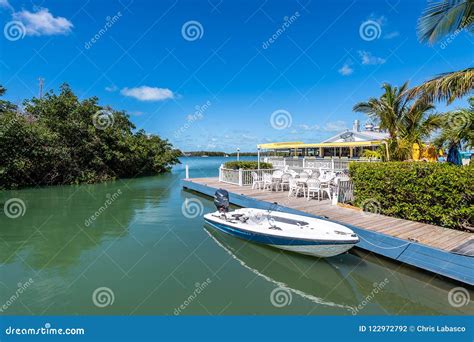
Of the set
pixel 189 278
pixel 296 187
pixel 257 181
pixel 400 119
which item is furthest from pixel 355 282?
Answer: pixel 400 119

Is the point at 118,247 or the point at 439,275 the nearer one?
the point at 439,275

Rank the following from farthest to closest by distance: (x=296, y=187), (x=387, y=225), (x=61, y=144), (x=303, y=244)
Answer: (x=61, y=144)
(x=296, y=187)
(x=387, y=225)
(x=303, y=244)

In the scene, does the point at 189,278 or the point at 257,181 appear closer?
the point at 189,278

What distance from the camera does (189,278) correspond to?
4.77 metres

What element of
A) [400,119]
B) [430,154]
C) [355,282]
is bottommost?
[355,282]

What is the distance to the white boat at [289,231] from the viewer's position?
5.00 meters

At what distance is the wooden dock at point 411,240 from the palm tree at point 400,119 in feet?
13.7

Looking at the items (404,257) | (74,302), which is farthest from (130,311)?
(404,257)

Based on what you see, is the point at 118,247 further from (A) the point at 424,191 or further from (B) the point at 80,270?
(A) the point at 424,191

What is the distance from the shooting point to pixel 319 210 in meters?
7.41

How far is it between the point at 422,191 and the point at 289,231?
3184 mm

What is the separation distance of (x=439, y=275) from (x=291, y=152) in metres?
22.0

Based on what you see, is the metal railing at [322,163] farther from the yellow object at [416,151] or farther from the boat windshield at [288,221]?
the boat windshield at [288,221]

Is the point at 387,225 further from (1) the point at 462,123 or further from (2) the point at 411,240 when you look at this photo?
(1) the point at 462,123
